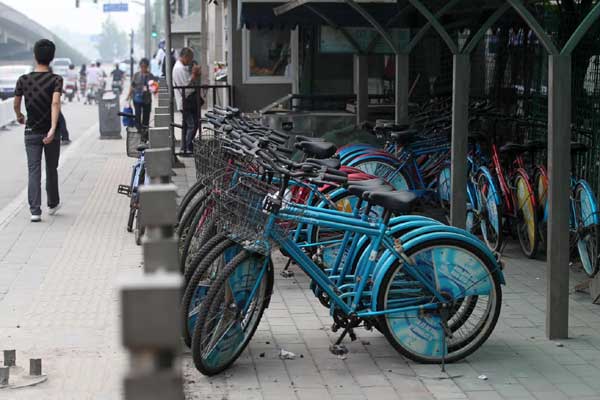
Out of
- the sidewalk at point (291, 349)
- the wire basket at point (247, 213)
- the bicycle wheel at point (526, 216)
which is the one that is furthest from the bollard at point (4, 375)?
the bicycle wheel at point (526, 216)

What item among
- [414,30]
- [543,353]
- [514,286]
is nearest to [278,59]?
[414,30]

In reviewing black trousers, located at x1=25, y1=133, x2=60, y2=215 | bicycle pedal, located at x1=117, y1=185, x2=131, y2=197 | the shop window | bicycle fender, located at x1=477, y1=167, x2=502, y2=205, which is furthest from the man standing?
bicycle fender, located at x1=477, y1=167, x2=502, y2=205

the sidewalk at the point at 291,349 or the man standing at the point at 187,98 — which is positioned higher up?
the man standing at the point at 187,98

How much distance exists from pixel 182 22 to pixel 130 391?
37069 mm

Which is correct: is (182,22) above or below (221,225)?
above

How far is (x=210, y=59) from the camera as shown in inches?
1372

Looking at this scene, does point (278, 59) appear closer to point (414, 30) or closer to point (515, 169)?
point (414, 30)

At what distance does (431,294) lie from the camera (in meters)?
6.29

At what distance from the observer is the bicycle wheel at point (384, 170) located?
1070cm

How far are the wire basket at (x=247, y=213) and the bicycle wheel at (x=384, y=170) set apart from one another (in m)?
4.61

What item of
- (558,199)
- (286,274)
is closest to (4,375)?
(286,274)

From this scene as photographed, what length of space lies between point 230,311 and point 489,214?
4.32 meters

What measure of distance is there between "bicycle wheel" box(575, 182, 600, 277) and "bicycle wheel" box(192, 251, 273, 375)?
3114 mm

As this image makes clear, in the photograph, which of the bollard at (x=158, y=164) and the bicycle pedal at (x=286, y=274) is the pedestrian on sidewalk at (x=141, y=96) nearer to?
the bicycle pedal at (x=286, y=274)
